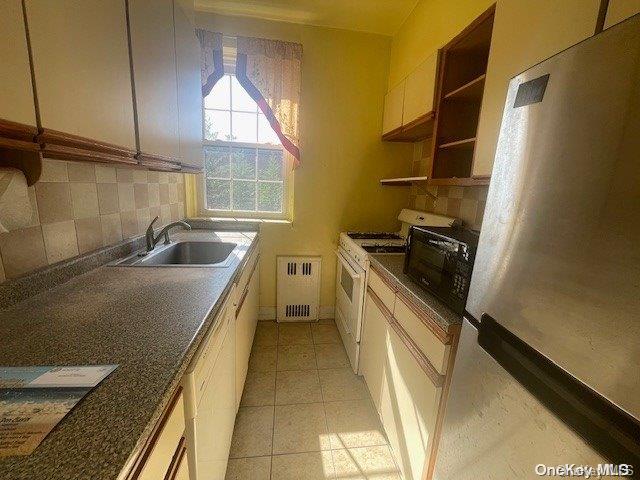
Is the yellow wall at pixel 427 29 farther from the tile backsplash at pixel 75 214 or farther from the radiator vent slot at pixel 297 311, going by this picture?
the radiator vent slot at pixel 297 311

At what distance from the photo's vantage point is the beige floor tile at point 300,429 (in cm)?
134

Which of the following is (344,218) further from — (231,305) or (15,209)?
(15,209)

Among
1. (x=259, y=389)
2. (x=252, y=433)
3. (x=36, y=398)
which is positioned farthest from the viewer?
(x=259, y=389)

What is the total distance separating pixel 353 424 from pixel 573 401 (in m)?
1.29

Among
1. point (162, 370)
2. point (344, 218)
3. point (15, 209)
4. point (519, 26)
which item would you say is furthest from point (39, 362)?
point (344, 218)

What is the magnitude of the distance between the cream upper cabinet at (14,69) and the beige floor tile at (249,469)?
4.92 ft

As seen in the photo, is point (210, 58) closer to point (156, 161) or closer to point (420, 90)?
point (156, 161)

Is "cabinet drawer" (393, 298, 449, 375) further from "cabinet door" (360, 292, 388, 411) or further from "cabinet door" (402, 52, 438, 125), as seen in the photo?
"cabinet door" (402, 52, 438, 125)

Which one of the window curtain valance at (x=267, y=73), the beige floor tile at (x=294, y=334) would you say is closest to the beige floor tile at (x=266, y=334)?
the beige floor tile at (x=294, y=334)

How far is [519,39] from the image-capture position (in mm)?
940


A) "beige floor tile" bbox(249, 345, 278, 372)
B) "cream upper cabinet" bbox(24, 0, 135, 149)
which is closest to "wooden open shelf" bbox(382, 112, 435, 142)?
"cream upper cabinet" bbox(24, 0, 135, 149)

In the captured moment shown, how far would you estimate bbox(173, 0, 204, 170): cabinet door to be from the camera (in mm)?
1299

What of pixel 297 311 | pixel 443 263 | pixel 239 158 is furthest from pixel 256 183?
pixel 443 263

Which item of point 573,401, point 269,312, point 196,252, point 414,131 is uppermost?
point 414,131
